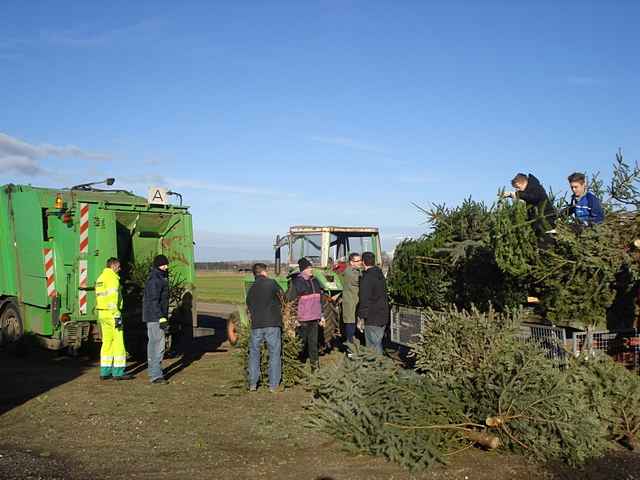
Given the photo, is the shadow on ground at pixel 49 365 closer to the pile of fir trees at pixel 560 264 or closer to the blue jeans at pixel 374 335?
the blue jeans at pixel 374 335

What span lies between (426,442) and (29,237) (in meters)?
8.64

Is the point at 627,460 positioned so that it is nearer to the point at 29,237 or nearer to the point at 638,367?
the point at 638,367

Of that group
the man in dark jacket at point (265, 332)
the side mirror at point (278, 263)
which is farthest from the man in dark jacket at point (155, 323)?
the side mirror at point (278, 263)

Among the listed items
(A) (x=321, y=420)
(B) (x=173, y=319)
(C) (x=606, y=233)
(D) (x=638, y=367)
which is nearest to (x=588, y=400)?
(D) (x=638, y=367)

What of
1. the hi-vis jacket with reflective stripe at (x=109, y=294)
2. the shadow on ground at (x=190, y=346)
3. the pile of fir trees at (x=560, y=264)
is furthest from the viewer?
the shadow on ground at (x=190, y=346)

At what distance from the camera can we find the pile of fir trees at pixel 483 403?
5684mm

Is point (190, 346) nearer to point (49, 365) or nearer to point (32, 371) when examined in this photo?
point (49, 365)

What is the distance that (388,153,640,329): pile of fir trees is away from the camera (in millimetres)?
6910

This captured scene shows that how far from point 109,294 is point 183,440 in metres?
3.86

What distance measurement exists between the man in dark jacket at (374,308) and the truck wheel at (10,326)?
666 centimetres

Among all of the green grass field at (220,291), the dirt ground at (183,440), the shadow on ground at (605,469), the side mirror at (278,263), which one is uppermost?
the side mirror at (278,263)

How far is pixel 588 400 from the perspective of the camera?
6121mm

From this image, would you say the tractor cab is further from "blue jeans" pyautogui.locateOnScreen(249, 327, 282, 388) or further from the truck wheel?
the truck wheel

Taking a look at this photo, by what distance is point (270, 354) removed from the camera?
898 centimetres
